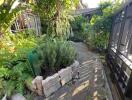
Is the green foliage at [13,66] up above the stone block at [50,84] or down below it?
above

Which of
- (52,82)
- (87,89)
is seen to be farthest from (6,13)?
(87,89)

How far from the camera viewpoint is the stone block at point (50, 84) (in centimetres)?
429

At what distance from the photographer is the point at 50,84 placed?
447 cm

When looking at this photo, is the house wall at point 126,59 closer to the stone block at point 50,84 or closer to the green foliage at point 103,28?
the stone block at point 50,84

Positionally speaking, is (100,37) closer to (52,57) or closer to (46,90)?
(52,57)

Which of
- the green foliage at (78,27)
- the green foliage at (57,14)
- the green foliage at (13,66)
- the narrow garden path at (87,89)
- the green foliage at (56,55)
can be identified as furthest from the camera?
the green foliage at (78,27)

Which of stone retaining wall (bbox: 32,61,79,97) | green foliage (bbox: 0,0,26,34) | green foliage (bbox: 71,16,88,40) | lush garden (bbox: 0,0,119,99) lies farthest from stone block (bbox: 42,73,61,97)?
green foliage (bbox: 71,16,88,40)

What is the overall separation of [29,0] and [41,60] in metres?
4.71

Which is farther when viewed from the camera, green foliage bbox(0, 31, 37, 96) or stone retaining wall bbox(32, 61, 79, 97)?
stone retaining wall bbox(32, 61, 79, 97)

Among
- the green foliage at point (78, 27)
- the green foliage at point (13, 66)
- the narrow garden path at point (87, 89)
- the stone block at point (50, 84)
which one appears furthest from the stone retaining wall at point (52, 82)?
the green foliage at point (78, 27)

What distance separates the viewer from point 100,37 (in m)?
10.5

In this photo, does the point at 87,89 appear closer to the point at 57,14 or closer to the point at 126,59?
the point at 126,59

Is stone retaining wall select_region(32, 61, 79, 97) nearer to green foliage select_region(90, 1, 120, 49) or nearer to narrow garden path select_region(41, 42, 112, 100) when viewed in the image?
narrow garden path select_region(41, 42, 112, 100)

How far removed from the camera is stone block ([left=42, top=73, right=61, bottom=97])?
4.29 meters
